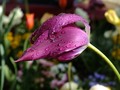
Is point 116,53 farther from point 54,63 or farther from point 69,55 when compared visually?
point 69,55

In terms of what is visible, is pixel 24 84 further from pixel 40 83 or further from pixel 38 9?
pixel 38 9

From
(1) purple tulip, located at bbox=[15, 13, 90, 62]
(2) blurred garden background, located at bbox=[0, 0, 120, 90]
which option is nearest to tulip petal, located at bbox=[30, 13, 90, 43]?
(1) purple tulip, located at bbox=[15, 13, 90, 62]

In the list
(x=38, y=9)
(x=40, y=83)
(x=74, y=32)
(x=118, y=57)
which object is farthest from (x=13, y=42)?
(x=74, y=32)

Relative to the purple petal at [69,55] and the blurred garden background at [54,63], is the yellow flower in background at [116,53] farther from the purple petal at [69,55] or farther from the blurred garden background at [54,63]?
the purple petal at [69,55]

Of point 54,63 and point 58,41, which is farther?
point 54,63

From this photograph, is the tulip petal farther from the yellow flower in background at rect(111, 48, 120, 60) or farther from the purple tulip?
the yellow flower in background at rect(111, 48, 120, 60)

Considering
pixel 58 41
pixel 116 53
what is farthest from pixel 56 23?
pixel 116 53

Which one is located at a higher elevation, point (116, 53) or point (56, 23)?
point (116, 53)

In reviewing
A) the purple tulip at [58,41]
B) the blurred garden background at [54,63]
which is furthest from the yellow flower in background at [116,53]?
the purple tulip at [58,41]
